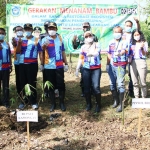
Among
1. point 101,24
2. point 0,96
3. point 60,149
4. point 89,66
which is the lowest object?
point 60,149

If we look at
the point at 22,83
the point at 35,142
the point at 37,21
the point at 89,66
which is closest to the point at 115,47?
the point at 89,66

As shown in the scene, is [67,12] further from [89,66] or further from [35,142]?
[35,142]

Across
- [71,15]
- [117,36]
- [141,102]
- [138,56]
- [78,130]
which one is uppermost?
[71,15]

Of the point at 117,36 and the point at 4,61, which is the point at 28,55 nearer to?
the point at 4,61

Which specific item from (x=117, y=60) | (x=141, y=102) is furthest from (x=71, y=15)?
(x=141, y=102)

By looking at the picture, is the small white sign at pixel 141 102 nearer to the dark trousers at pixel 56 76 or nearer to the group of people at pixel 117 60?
the group of people at pixel 117 60

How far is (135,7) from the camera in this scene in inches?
334

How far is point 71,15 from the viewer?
8.69m

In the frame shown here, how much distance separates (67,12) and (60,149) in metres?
5.59

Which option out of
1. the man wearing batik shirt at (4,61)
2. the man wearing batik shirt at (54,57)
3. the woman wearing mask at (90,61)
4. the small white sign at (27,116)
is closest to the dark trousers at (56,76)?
the man wearing batik shirt at (54,57)

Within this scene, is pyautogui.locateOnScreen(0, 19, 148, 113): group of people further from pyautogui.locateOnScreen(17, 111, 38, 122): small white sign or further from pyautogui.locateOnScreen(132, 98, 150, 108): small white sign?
pyautogui.locateOnScreen(17, 111, 38, 122): small white sign

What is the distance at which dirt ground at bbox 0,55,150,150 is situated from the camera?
A: 4191mm

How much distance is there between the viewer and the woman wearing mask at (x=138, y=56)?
528cm

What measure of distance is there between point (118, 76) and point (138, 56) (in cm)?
59
